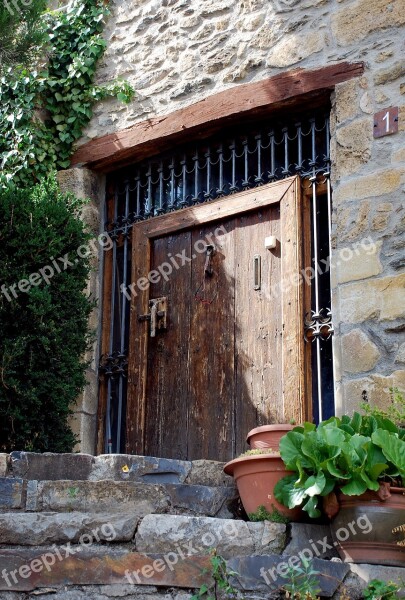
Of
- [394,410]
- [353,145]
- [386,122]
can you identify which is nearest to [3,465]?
[394,410]

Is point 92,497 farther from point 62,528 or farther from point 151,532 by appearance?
point 151,532

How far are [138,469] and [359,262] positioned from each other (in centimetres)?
176

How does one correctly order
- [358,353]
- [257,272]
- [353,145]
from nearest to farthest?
[358,353] < [353,145] < [257,272]

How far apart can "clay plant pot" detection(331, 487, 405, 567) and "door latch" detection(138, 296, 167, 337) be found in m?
2.58

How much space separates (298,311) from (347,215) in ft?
2.10

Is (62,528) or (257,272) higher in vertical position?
(257,272)

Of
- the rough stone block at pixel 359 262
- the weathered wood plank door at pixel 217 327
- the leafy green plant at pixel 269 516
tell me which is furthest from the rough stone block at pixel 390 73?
the leafy green plant at pixel 269 516

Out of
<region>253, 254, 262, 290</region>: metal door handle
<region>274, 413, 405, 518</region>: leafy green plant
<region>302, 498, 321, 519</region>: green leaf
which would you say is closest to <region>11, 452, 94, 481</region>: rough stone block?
<region>274, 413, 405, 518</region>: leafy green plant

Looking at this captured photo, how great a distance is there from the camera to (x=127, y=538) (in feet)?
13.0

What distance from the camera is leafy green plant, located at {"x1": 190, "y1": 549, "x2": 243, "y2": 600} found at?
11.8 feet

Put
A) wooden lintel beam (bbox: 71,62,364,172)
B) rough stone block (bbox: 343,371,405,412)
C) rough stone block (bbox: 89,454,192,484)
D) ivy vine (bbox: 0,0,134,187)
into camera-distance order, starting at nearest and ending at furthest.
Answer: rough stone block (bbox: 89,454,192,484) < rough stone block (bbox: 343,371,405,412) < wooden lintel beam (bbox: 71,62,364,172) < ivy vine (bbox: 0,0,134,187)

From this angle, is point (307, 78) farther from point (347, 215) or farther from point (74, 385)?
point (74, 385)

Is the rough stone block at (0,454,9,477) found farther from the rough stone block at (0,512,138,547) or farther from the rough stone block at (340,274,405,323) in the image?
the rough stone block at (340,274,405,323)

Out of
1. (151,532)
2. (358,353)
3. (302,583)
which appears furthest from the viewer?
(358,353)
